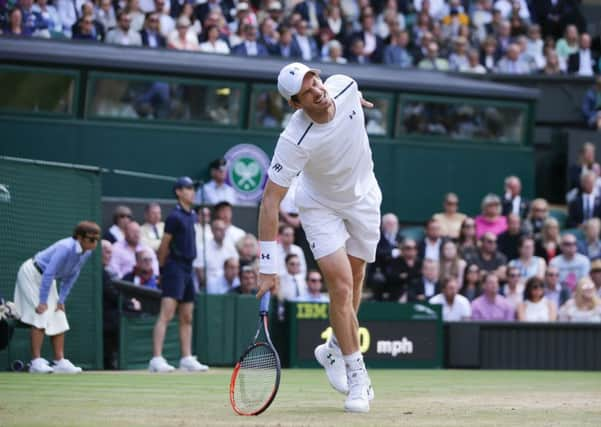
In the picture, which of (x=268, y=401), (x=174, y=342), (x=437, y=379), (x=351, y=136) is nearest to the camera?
(x=268, y=401)

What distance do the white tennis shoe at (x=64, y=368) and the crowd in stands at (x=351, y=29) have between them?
709 centimetres

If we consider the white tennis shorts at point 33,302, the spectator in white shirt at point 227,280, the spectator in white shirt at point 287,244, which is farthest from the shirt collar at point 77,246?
the spectator in white shirt at point 287,244

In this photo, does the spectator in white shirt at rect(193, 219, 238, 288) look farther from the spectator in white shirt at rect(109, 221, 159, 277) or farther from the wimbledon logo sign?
the wimbledon logo sign

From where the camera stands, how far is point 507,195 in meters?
20.8

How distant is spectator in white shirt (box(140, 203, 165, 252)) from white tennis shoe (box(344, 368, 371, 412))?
867 cm

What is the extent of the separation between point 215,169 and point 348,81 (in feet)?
35.6

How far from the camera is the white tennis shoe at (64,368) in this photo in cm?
1356

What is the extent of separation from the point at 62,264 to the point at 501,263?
722 cm

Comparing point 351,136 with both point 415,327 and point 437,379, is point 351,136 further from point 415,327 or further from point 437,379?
point 415,327

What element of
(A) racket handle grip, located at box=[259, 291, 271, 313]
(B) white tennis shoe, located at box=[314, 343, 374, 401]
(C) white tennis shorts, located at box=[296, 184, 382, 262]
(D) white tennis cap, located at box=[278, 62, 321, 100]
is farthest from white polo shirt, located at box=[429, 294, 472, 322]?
(D) white tennis cap, located at box=[278, 62, 321, 100]

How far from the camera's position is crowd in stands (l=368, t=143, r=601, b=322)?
58.2 feet

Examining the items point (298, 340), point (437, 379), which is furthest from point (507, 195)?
point (437, 379)

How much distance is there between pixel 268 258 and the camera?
8219 millimetres

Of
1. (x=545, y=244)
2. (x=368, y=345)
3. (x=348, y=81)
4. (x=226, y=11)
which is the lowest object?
(x=368, y=345)
